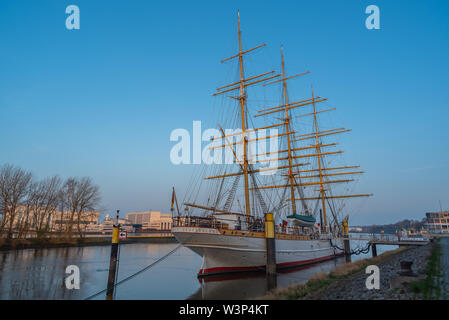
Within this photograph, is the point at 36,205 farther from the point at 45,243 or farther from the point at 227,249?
the point at 227,249

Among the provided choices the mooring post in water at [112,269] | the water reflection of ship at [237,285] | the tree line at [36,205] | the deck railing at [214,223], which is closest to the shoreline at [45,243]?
the tree line at [36,205]

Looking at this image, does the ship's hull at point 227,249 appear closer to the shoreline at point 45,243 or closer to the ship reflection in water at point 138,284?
the ship reflection in water at point 138,284

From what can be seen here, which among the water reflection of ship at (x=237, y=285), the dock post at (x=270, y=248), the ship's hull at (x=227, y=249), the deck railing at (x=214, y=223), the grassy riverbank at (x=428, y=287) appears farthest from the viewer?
the deck railing at (x=214, y=223)

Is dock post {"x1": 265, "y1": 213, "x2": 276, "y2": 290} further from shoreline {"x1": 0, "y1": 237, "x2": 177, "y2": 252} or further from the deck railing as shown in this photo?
shoreline {"x1": 0, "y1": 237, "x2": 177, "y2": 252}

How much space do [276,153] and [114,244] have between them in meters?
27.0

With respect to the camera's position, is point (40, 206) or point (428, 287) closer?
point (428, 287)

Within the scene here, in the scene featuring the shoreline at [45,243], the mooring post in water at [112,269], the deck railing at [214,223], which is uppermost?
the deck railing at [214,223]

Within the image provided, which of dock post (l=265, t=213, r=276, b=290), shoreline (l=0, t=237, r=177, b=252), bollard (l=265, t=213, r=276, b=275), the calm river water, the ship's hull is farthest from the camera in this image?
shoreline (l=0, t=237, r=177, b=252)
